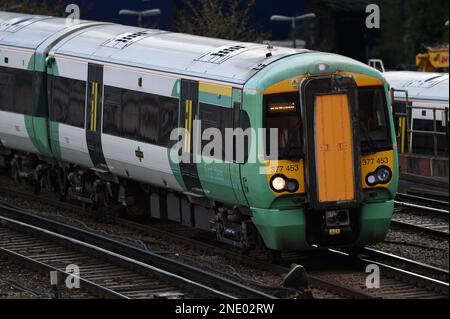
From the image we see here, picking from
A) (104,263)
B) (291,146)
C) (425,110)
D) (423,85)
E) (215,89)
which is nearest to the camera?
(291,146)

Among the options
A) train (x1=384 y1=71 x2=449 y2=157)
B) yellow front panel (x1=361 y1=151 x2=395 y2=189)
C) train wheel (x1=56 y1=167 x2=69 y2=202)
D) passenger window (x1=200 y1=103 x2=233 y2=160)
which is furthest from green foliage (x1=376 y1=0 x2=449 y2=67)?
yellow front panel (x1=361 y1=151 x2=395 y2=189)

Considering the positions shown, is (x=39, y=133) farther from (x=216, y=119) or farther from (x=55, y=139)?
(x=216, y=119)

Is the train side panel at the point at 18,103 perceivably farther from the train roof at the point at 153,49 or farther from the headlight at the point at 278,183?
the headlight at the point at 278,183

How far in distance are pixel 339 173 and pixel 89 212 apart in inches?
292

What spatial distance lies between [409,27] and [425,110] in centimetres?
2831

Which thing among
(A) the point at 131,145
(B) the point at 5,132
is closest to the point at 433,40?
(B) the point at 5,132

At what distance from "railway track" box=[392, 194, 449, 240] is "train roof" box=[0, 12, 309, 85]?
418 centimetres

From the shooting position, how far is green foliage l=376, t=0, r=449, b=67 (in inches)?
2126

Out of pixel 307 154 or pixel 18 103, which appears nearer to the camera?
pixel 307 154

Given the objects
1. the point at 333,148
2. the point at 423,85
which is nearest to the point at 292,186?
the point at 333,148

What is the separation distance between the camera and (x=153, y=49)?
19.9 meters

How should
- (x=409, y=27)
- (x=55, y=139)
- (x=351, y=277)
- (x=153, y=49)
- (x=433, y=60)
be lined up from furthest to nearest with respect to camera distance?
(x=409, y=27)
(x=433, y=60)
(x=55, y=139)
(x=153, y=49)
(x=351, y=277)

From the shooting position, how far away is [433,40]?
5506 cm

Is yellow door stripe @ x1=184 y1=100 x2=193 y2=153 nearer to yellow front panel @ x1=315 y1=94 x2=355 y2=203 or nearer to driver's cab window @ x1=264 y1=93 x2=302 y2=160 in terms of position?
driver's cab window @ x1=264 y1=93 x2=302 y2=160
